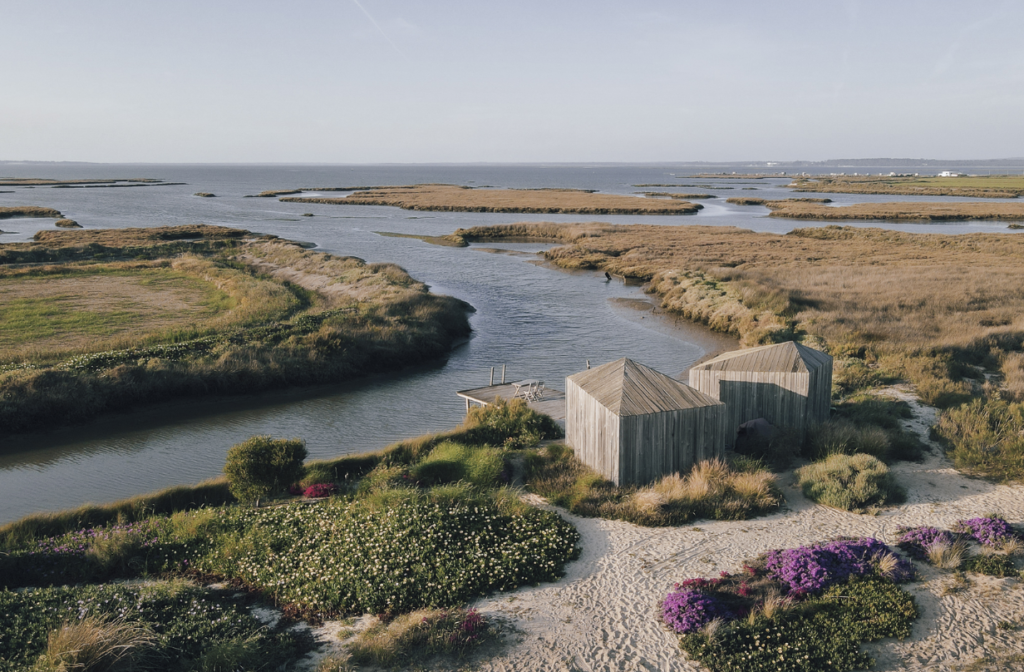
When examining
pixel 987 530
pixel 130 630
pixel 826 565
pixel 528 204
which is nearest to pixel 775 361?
pixel 987 530

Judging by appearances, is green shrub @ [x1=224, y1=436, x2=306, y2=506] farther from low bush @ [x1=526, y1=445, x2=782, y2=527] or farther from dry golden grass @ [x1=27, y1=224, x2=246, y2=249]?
dry golden grass @ [x1=27, y1=224, x2=246, y2=249]

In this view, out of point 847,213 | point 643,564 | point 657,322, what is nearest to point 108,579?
point 643,564

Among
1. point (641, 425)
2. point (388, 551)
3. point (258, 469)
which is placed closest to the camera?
point (388, 551)

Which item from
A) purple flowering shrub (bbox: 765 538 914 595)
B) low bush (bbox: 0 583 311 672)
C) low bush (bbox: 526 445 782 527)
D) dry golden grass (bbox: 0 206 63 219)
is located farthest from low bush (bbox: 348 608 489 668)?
dry golden grass (bbox: 0 206 63 219)

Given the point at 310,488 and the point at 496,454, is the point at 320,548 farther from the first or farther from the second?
the point at 496,454

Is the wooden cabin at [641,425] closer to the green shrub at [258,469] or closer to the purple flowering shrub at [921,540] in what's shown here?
the purple flowering shrub at [921,540]

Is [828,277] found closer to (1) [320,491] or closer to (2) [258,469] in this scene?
(1) [320,491]
